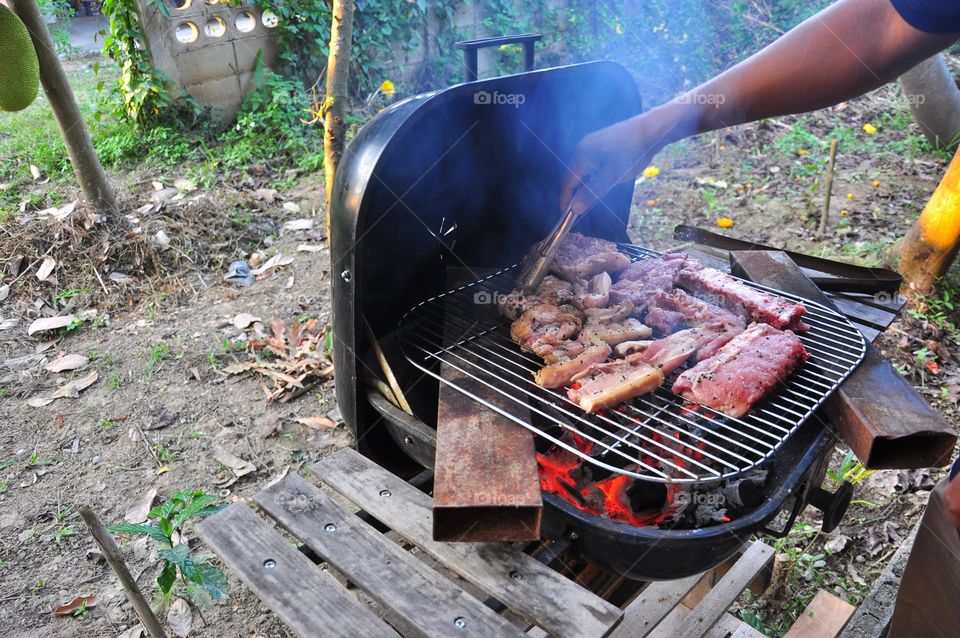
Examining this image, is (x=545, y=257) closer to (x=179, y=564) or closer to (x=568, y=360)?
(x=568, y=360)

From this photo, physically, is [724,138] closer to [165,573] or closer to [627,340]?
[627,340]

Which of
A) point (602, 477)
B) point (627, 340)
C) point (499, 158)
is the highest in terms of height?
point (499, 158)

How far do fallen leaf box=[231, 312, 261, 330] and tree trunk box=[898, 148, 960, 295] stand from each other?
4932mm

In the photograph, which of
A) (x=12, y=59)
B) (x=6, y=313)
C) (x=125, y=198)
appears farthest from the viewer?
(x=125, y=198)

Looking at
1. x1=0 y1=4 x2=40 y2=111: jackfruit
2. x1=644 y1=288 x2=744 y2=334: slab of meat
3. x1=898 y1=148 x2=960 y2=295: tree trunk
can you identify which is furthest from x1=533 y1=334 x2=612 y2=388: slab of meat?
x1=898 y1=148 x2=960 y2=295: tree trunk

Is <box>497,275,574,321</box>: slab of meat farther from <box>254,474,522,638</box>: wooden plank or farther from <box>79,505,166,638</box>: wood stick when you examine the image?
<box>79,505,166,638</box>: wood stick

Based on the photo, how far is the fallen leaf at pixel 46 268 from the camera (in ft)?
16.4

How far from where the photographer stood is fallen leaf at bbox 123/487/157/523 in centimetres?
329

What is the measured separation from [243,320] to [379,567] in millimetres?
3286

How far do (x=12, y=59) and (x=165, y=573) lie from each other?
1.77m

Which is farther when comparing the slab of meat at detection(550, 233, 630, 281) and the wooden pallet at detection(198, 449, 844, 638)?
the slab of meat at detection(550, 233, 630, 281)

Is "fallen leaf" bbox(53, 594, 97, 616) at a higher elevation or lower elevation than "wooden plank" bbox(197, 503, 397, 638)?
lower

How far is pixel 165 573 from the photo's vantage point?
7.92 ft

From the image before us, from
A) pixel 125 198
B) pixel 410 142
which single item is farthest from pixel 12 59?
pixel 125 198
